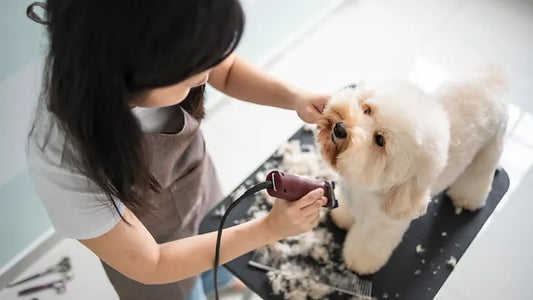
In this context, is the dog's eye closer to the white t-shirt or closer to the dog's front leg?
the dog's front leg

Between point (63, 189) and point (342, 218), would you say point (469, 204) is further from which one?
point (63, 189)

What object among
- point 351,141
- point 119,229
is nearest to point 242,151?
point 351,141

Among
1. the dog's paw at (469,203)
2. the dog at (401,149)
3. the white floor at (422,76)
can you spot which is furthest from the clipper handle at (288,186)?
the white floor at (422,76)

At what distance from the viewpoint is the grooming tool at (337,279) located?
3.35ft

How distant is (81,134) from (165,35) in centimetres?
19

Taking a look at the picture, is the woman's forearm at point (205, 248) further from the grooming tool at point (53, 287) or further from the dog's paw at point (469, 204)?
the grooming tool at point (53, 287)

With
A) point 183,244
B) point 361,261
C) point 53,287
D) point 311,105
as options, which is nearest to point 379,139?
point 311,105

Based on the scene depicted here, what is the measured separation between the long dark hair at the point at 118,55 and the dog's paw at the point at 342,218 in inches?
25.0

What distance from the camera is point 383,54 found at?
223cm

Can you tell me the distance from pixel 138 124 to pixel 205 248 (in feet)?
1.06

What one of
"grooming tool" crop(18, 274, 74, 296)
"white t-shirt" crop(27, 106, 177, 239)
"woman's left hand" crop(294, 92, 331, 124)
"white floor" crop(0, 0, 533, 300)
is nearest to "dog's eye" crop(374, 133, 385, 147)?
"woman's left hand" crop(294, 92, 331, 124)

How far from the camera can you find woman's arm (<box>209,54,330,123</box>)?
1.03 metres

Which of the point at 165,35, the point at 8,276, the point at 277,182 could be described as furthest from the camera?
the point at 8,276

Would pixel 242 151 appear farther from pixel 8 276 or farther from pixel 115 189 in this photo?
pixel 115 189
